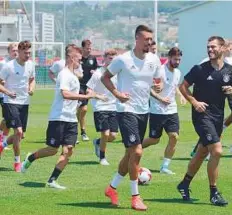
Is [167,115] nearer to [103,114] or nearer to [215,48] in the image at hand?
[103,114]

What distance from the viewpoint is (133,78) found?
1150 cm

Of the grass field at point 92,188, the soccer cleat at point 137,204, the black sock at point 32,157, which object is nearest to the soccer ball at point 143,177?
the grass field at point 92,188

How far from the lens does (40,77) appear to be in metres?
55.4

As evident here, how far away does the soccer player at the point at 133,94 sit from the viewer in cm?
1132

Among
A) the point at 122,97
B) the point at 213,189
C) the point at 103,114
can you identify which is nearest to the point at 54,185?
the point at 122,97

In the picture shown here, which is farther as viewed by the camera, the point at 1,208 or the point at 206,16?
the point at 206,16

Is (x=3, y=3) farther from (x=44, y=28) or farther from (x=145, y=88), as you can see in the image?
(x=145, y=88)

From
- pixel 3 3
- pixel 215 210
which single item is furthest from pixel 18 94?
pixel 3 3

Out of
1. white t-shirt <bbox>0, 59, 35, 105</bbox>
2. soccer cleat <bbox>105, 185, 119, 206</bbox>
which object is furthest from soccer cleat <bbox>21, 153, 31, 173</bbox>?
soccer cleat <bbox>105, 185, 119, 206</bbox>

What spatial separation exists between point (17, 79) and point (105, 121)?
206 centimetres

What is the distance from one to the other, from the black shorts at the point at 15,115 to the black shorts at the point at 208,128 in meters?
4.38

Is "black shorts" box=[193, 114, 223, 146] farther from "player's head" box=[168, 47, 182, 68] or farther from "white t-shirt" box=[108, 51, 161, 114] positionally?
"player's head" box=[168, 47, 182, 68]

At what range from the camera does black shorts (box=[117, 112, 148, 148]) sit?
37.1 feet

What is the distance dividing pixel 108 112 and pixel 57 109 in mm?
3624
